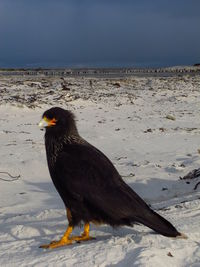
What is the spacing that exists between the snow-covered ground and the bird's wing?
311mm

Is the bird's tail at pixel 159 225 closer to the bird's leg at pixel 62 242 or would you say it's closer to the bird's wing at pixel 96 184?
the bird's wing at pixel 96 184

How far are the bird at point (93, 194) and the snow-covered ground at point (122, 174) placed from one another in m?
0.18

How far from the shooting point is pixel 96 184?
405 centimetres

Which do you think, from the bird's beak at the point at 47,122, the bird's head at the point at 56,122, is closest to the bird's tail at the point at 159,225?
the bird's head at the point at 56,122

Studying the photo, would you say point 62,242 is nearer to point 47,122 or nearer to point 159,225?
point 159,225

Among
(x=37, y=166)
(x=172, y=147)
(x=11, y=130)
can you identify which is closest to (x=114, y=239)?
(x=37, y=166)

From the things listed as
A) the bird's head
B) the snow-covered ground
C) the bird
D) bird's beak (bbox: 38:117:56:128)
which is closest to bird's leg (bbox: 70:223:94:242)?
the bird

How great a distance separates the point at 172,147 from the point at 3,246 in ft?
21.7

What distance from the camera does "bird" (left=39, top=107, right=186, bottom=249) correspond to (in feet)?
13.0

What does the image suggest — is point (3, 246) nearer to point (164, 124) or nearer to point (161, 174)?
point (161, 174)

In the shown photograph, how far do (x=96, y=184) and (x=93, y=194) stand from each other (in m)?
0.10

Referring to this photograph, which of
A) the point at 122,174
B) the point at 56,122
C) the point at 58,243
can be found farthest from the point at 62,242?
the point at 122,174

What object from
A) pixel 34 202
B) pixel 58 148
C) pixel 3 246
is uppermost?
pixel 58 148

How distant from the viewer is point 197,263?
3506 millimetres
